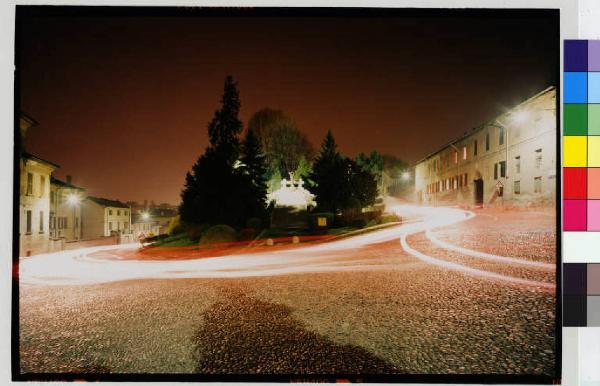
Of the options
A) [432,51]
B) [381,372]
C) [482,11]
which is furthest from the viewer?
[432,51]

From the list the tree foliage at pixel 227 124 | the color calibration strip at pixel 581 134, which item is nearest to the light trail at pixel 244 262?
the color calibration strip at pixel 581 134

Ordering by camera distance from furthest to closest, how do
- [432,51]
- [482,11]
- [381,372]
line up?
[432,51] → [482,11] → [381,372]

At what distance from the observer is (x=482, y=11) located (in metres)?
4.32

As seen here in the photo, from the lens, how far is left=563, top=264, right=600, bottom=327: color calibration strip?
161 inches

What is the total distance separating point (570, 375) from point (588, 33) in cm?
509

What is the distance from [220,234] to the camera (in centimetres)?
447

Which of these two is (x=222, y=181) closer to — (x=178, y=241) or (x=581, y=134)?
(x=178, y=241)

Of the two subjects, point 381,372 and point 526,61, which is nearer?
point 381,372

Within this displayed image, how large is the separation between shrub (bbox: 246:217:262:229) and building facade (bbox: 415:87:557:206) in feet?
8.83

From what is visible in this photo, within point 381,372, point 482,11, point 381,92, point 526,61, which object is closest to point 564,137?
point 526,61

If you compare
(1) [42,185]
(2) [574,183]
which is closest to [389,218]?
(2) [574,183]

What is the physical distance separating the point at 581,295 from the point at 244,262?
5052 millimetres

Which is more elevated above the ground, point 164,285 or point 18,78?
point 18,78

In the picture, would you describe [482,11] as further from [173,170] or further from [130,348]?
[130,348]
